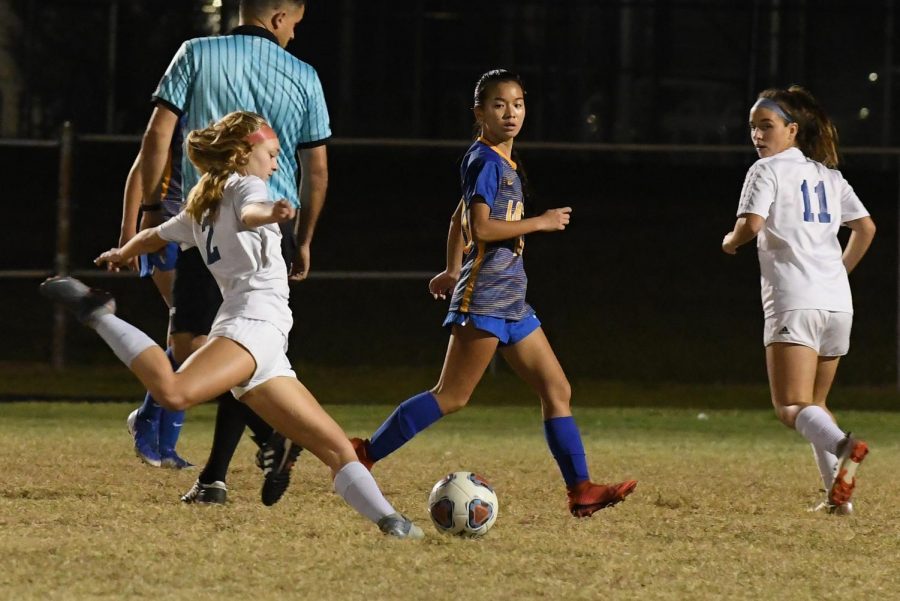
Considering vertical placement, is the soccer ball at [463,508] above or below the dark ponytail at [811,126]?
below

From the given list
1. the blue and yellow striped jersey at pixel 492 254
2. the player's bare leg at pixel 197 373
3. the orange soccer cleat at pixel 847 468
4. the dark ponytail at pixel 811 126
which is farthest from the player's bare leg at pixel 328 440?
the dark ponytail at pixel 811 126

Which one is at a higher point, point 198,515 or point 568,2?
point 568,2

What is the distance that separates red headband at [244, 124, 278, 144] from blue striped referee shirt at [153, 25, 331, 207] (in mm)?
633

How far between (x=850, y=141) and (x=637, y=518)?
24531 millimetres

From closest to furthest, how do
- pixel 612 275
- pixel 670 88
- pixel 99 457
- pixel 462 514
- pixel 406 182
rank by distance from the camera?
1. pixel 462 514
2. pixel 99 457
3. pixel 612 275
4. pixel 406 182
5. pixel 670 88

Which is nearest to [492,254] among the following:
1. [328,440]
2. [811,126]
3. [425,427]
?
[425,427]

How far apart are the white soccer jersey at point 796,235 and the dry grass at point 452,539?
0.85 m

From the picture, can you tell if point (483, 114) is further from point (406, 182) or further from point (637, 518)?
point (406, 182)

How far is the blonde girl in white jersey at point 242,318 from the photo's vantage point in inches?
213

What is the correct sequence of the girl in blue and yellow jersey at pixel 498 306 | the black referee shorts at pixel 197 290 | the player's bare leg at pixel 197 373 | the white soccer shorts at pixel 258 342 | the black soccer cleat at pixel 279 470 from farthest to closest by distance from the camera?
the black referee shorts at pixel 197 290, the girl in blue and yellow jersey at pixel 498 306, the black soccer cleat at pixel 279 470, the white soccer shorts at pixel 258 342, the player's bare leg at pixel 197 373

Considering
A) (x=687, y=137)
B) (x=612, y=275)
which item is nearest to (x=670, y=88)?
(x=687, y=137)

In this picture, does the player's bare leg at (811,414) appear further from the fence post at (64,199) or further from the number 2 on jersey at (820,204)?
the fence post at (64,199)

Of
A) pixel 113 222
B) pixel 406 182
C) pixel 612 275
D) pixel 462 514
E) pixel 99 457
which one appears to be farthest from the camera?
pixel 406 182

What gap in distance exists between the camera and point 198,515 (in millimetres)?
6148
